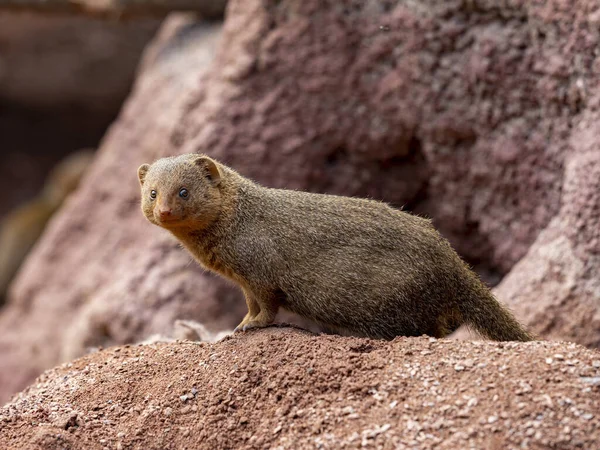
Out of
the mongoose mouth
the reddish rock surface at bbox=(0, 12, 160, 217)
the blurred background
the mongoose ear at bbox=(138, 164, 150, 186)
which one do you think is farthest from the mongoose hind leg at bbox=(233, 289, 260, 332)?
the reddish rock surface at bbox=(0, 12, 160, 217)

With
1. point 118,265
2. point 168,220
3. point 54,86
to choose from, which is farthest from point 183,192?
point 54,86

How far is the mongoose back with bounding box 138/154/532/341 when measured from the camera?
4.43 meters

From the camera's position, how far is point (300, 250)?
14.9 ft

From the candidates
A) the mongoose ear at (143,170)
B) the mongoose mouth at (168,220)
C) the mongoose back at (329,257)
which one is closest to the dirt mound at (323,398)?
the mongoose back at (329,257)

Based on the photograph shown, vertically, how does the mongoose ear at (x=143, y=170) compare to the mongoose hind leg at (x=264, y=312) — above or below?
above

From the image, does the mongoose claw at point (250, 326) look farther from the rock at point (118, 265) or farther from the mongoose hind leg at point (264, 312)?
the rock at point (118, 265)

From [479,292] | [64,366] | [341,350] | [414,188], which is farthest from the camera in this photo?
[414,188]

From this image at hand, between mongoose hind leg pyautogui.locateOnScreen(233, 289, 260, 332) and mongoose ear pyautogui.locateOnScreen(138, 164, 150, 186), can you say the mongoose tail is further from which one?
mongoose ear pyautogui.locateOnScreen(138, 164, 150, 186)

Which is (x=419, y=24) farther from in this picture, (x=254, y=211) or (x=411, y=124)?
(x=254, y=211)

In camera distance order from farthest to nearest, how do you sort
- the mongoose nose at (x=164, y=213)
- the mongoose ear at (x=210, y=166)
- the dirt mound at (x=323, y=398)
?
the mongoose ear at (x=210, y=166) → the mongoose nose at (x=164, y=213) → the dirt mound at (x=323, y=398)

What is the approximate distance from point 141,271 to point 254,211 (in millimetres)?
3053

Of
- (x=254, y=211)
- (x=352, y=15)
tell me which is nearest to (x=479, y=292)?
(x=254, y=211)

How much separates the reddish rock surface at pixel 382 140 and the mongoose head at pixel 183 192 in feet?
7.87

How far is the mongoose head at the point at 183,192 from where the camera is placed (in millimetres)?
4492
